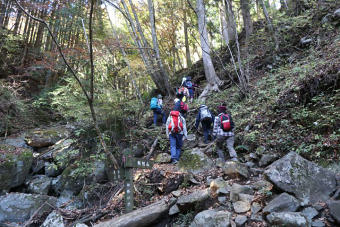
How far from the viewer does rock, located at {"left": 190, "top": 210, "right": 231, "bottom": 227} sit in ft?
11.1

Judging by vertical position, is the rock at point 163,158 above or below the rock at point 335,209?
above

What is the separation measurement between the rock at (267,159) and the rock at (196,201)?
172 centimetres

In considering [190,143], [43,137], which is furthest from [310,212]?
[43,137]

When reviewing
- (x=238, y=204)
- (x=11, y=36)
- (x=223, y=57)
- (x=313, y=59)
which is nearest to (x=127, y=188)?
(x=238, y=204)

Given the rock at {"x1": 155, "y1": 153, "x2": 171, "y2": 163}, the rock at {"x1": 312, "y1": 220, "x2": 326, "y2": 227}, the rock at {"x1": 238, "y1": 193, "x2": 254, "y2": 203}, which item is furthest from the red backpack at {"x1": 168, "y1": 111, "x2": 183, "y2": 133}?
the rock at {"x1": 312, "y1": 220, "x2": 326, "y2": 227}

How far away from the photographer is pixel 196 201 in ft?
13.2

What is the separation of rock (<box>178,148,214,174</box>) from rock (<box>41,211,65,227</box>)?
9.68 feet

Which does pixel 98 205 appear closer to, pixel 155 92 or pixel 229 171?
pixel 229 171

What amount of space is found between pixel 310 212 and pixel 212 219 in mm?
1385

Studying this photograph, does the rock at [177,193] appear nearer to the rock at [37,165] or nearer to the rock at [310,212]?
the rock at [310,212]

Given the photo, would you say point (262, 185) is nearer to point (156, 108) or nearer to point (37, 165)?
point (156, 108)

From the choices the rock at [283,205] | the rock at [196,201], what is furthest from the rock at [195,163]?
the rock at [283,205]

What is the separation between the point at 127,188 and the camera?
4453 millimetres

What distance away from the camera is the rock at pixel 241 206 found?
3.54 m
